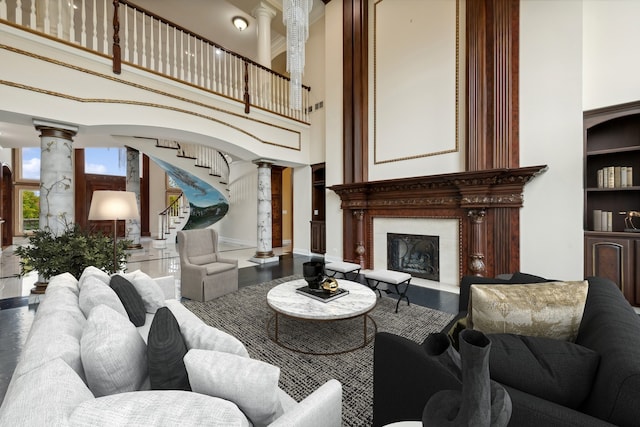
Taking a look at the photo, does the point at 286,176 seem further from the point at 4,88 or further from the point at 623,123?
the point at 623,123

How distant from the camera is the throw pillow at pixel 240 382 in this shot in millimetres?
881

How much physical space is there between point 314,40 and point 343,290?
708cm

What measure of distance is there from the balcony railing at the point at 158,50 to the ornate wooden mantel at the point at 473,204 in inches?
122

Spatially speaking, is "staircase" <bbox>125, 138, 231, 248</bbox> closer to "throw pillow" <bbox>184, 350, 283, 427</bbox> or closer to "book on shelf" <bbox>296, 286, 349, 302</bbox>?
"book on shelf" <bbox>296, 286, 349, 302</bbox>

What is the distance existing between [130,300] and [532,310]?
7.73ft

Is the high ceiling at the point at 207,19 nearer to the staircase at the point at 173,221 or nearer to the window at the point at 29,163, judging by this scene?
the staircase at the point at 173,221

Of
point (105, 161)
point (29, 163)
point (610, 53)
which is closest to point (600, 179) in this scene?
point (610, 53)

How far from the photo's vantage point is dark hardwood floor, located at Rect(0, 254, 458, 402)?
7.29ft

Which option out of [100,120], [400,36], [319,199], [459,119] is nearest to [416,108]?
[459,119]

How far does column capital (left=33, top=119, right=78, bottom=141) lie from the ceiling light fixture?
209 inches

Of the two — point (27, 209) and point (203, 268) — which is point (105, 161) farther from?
point (203, 268)

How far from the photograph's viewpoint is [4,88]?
10.5ft

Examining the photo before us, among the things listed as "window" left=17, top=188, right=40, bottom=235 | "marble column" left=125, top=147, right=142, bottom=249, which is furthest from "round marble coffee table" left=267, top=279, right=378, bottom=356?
"window" left=17, top=188, right=40, bottom=235

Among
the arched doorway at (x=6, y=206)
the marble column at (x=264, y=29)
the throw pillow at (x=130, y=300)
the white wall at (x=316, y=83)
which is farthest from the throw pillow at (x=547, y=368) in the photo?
the arched doorway at (x=6, y=206)
